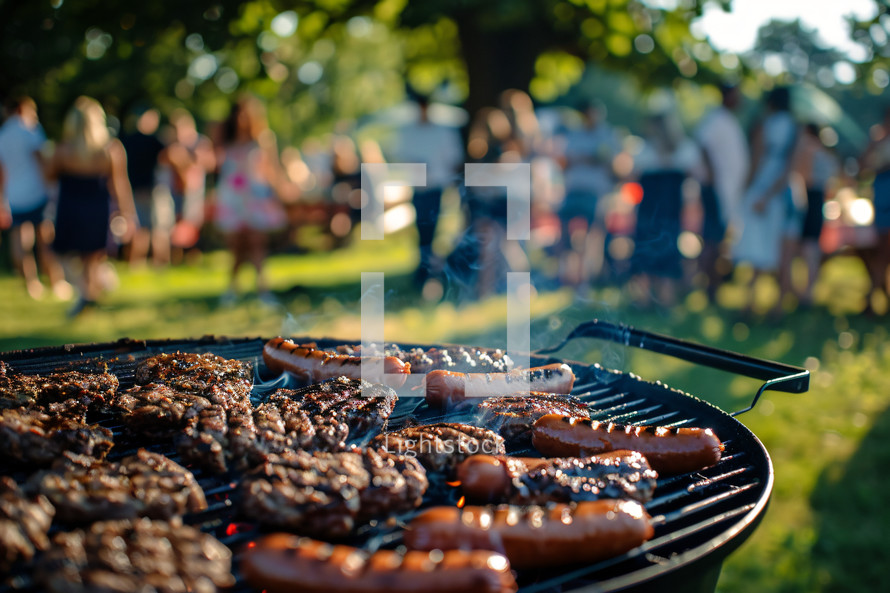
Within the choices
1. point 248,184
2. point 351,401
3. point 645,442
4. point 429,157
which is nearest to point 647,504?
point 645,442

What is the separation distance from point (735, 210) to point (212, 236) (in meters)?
10.8

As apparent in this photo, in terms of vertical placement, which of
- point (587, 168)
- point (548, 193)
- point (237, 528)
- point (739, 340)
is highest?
point (587, 168)

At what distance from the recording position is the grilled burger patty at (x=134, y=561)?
4.03 feet

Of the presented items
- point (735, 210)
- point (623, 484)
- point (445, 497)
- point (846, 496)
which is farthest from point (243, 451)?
point (735, 210)

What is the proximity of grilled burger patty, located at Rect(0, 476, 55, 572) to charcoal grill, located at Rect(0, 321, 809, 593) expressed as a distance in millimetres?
60

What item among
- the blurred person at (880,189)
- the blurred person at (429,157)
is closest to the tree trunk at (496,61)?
the blurred person at (429,157)

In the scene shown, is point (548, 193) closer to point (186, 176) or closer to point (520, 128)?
point (520, 128)

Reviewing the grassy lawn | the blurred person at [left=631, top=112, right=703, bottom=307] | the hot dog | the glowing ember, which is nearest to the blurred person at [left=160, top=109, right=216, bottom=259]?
the grassy lawn

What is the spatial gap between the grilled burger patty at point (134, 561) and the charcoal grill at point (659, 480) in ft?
0.57

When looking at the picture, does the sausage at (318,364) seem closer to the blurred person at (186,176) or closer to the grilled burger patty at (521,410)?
the grilled burger patty at (521,410)

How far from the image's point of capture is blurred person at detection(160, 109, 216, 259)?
1141 cm

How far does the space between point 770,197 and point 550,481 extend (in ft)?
23.8

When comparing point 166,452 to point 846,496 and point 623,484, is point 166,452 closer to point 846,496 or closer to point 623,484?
point 623,484

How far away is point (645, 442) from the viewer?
83.3 inches
